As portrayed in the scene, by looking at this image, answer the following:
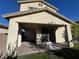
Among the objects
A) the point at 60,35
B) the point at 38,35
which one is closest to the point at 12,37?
the point at 38,35

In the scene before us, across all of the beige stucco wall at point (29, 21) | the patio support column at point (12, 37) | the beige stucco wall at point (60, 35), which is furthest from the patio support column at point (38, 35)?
the patio support column at point (12, 37)

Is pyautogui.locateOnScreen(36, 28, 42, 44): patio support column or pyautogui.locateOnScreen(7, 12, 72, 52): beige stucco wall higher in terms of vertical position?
pyautogui.locateOnScreen(7, 12, 72, 52): beige stucco wall

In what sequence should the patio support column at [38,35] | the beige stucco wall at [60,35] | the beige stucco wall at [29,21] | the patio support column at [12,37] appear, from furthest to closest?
the beige stucco wall at [60,35]
the patio support column at [38,35]
the beige stucco wall at [29,21]
the patio support column at [12,37]

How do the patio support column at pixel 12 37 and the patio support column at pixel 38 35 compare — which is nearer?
the patio support column at pixel 12 37

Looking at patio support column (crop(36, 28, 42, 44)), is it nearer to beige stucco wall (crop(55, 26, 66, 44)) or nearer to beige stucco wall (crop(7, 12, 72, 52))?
Result: beige stucco wall (crop(55, 26, 66, 44))

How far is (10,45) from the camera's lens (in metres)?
11.1

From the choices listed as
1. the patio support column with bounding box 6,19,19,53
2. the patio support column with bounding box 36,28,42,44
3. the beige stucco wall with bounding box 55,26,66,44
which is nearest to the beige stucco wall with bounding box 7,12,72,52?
the patio support column with bounding box 6,19,19,53

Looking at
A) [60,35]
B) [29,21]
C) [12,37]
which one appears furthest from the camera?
[60,35]

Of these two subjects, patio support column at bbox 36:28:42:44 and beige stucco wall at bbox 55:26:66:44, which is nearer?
patio support column at bbox 36:28:42:44

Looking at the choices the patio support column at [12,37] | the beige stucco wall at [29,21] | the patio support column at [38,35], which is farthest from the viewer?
the patio support column at [38,35]

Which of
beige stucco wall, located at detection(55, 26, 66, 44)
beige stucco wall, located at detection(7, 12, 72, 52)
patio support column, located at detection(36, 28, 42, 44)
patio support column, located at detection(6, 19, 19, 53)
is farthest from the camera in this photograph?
beige stucco wall, located at detection(55, 26, 66, 44)

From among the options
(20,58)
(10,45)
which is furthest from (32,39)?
(20,58)

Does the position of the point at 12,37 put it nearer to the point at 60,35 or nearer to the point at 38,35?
the point at 38,35

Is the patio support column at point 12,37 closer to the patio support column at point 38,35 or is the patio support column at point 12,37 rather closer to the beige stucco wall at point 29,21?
the beige stucco wall at point 29,21
